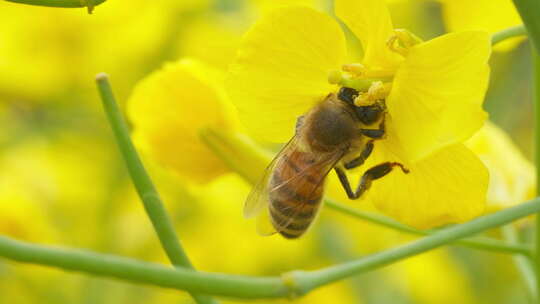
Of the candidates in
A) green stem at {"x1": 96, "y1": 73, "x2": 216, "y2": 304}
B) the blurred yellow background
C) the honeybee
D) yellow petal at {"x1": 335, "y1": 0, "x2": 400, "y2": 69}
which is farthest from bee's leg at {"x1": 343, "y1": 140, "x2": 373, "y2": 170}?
the blurred yellow background

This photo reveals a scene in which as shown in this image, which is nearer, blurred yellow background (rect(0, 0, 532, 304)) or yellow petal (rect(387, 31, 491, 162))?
yellow petal (rect(387, 31, 491, 162))

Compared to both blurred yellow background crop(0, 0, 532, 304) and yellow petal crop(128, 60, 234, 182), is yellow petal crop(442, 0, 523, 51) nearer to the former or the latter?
yellow petal crop(128, 60, 234, 182)

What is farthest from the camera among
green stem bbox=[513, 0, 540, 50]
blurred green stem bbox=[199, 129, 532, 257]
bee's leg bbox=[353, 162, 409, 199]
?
blurred green stem bbox=[199, 129, 532, 257]

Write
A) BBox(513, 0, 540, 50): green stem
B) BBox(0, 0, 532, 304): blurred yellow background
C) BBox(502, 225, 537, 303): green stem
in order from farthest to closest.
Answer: BBox(0, 0, 532, 304): blurred yellow background < BBox(502, 225, 537, 303): green stem < BBox(513, 0, 540, 50): green stem

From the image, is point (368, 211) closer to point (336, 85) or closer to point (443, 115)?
point (336, 85)

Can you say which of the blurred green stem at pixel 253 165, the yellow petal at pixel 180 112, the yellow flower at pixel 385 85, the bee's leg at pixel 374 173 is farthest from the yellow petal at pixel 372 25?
the yellow petal at pixel 180 112

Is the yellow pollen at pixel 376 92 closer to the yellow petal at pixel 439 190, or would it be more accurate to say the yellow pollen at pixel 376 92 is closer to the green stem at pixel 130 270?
the yellow petal at pixel 439 190
